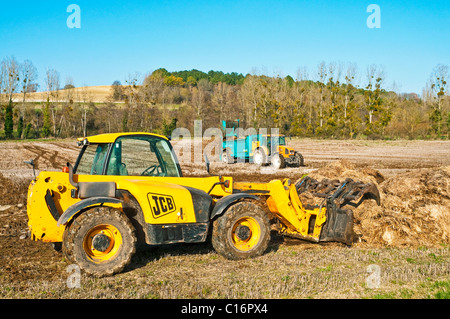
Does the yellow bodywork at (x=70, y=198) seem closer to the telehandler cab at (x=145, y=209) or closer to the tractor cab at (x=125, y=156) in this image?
the telehandler cab at (x=145, y=209)

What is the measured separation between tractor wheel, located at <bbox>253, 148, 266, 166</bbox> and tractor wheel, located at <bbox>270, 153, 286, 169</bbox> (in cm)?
67

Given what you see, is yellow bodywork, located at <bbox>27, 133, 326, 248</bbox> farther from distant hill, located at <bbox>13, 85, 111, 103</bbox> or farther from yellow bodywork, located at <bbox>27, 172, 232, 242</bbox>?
distant hill, located at <bbox>13, 85, 111, 103</bbox>

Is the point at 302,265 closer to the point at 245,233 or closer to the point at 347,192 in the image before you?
the point at 245,233

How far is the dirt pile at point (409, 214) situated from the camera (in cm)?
852

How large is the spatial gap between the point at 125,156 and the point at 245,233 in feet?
8.08

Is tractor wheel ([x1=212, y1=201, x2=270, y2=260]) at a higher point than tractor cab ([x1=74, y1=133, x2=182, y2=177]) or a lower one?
lower

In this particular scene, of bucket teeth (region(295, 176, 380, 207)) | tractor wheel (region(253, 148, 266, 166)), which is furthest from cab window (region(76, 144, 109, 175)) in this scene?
tractor wheel (region(253, 148, 266, 166))

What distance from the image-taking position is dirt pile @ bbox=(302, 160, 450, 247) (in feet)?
27.9

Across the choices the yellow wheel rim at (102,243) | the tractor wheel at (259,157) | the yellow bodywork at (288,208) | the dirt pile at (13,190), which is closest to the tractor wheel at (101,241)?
the yellow wheel rim at (102,243)

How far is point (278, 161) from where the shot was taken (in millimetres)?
24656

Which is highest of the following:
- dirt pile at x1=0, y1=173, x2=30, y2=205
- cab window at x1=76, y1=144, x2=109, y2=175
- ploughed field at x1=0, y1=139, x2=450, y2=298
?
cab window at x1=76, y1=144, x2=109, y2=175
